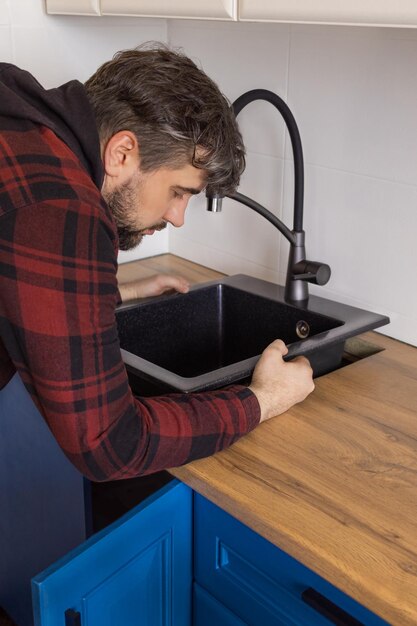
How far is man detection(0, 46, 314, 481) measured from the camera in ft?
2.99

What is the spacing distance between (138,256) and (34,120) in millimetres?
1114

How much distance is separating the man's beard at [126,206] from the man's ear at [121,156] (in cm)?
2

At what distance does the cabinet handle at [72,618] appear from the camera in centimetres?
100

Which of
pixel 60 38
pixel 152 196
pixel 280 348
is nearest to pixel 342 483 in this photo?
pixel 280 348

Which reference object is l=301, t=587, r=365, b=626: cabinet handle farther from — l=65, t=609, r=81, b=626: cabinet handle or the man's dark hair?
the man's dark hair

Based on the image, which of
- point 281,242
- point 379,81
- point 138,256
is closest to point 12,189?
point 379,81

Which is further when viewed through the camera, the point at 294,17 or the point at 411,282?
the point at 411,282

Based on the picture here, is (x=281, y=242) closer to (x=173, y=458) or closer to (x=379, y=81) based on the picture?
(x=379, y=81)

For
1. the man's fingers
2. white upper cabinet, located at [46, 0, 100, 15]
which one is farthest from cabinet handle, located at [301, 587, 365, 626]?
white upper cabinet, located at [46, 0, 100, 15]

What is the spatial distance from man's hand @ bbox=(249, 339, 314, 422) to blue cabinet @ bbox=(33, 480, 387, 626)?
0.18 metres

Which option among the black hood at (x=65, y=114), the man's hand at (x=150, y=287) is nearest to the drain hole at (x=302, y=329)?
the man's hand at (x=150, y=287)

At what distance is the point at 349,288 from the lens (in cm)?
162

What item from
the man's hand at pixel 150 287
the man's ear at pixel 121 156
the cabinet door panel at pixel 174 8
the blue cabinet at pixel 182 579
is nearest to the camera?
the blue cabinet at pixel 182 579

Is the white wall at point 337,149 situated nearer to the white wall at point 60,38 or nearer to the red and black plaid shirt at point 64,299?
the white wall at point 60,38
